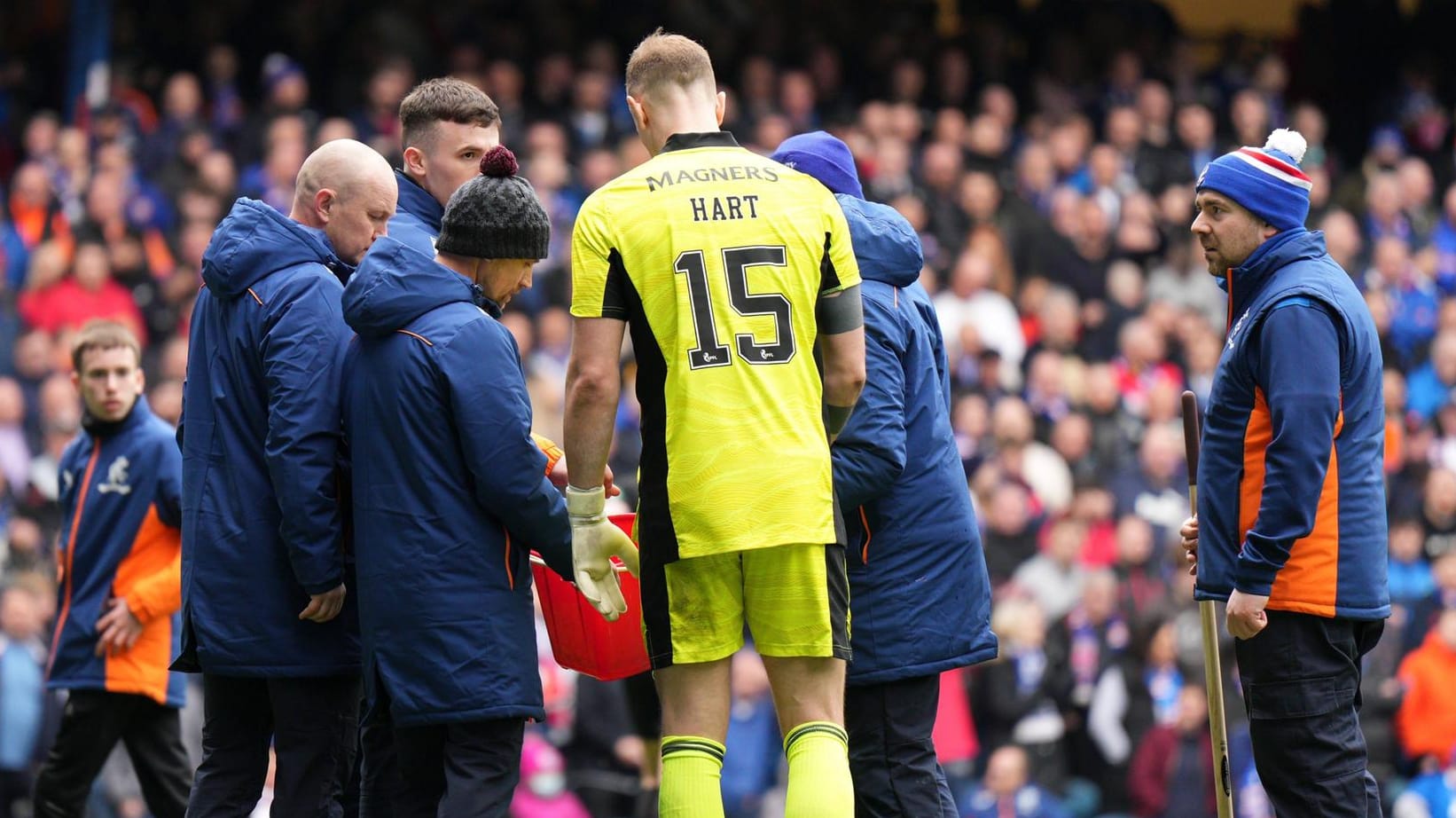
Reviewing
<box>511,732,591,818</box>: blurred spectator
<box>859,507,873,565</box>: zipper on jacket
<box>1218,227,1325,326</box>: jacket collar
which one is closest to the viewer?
<box>859,507,873,565</box>: zipper on jacket

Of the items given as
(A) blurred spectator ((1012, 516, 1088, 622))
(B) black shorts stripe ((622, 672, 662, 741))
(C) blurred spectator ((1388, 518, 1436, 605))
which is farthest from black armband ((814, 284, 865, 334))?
(C) blurred spectator ((1388, 518, 1436, 605))

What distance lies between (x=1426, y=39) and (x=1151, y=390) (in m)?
6.40

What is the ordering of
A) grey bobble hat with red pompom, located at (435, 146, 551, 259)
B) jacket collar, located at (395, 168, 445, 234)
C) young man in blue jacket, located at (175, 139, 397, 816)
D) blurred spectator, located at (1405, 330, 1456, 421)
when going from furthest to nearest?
blurred spectator, located at (1405, 330, 1456, 421), jacket collar, located at (395, 168, 445, 234), young man in blue jacket, located at (175, 139, 397, 816), grey bobble hat with red pompom, located at (435, 146, 551, 259)

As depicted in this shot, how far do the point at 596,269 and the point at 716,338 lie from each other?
350 millimetres

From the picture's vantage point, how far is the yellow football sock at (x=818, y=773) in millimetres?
4980

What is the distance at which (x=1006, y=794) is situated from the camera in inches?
439

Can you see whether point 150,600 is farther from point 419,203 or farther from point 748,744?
point 748,744

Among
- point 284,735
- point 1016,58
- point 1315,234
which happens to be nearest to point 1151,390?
point 1016,58

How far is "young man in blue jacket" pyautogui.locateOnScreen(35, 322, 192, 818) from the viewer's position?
7086 millimetres

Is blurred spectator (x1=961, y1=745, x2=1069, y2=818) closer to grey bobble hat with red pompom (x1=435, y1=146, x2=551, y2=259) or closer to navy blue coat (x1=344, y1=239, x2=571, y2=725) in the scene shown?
navy blue coat (x1=344, y1=239, x2=571, y2=725)

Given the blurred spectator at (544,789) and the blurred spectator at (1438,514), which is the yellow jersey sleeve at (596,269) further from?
the blurred spectator at (1438,514)

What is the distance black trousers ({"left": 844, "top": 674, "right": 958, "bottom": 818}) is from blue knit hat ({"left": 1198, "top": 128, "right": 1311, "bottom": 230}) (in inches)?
66.6

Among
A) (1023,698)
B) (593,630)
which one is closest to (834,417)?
(593,630)

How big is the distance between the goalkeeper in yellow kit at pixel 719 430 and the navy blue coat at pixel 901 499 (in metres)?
0.44
